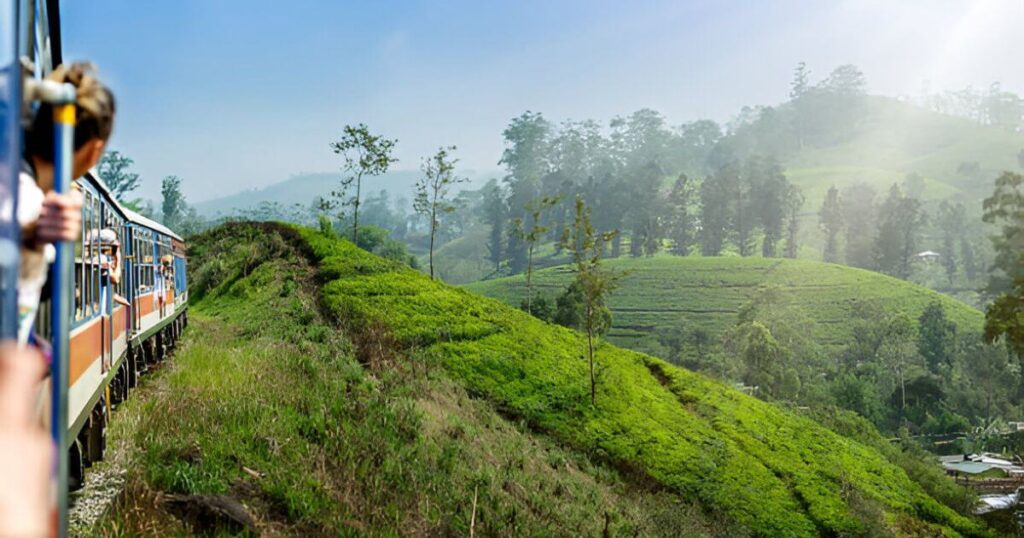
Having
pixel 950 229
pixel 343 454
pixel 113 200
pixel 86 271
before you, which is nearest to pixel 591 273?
pixel 343 454

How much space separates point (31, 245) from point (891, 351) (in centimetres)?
4578

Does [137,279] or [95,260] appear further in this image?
[137,279]

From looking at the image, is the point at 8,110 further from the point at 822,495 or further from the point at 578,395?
the point at 822,495

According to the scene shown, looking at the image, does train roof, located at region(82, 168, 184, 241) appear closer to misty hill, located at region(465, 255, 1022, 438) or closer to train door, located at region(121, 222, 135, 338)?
train door, located at region(121, 222, 135, 338)

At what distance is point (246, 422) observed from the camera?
6.33 metres

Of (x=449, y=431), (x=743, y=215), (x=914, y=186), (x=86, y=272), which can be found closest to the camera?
(x=86, y=272)

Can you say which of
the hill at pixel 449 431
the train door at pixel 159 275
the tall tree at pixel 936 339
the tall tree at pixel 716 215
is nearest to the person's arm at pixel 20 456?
the hill at pixel 449 431

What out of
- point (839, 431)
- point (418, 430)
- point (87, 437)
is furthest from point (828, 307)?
point (87, 437)

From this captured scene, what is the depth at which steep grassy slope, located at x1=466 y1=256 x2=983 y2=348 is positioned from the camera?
48906 mm

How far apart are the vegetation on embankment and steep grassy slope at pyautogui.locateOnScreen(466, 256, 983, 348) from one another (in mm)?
35460

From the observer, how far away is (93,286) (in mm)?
4746

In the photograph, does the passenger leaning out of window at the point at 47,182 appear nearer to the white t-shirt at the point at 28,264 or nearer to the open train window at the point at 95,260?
the white t-shirt at the point at 28,264

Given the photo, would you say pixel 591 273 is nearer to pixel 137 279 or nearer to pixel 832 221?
pixel 137 279

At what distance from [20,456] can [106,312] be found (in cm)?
496
